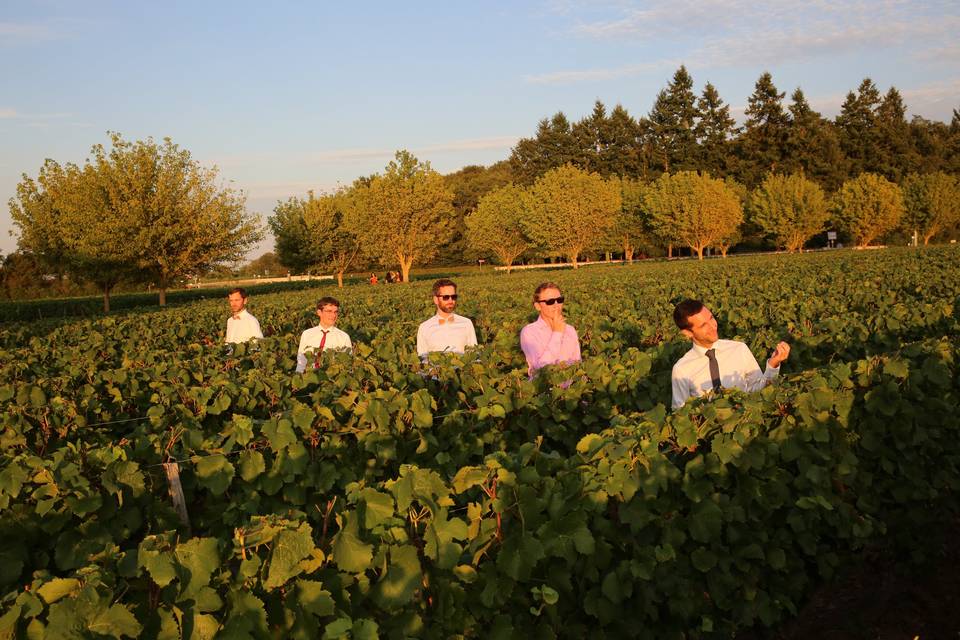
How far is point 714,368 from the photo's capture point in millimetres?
4816

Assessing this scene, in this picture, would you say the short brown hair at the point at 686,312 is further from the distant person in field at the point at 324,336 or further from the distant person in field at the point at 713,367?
the distant person in field at the point at 324,336

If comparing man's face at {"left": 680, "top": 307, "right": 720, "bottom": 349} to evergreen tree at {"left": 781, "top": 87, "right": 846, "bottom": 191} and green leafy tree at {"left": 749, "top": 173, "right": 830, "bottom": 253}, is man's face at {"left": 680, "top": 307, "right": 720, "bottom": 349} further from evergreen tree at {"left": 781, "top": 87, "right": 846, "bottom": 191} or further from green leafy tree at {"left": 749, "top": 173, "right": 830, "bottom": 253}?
evergreen tree at {"left": 781, "top": 87, "right": 846, "bottom": 191}

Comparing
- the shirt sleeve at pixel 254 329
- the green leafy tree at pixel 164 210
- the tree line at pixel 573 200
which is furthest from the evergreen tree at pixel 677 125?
the shirt sleeve at pixel 254 329

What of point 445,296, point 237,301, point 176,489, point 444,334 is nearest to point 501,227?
point 237,301

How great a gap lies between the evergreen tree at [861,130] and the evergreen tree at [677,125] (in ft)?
61.5

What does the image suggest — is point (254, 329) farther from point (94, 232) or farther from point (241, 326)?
point (94, 232)

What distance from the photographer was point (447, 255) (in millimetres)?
105062

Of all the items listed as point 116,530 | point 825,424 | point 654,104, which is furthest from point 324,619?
point 654,104

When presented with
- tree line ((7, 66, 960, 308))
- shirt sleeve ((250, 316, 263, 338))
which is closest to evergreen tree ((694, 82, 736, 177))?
tree line ((7, 66, 960, 308))

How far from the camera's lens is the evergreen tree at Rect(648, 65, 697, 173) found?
94.2 meters

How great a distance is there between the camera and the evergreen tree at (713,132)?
305 feet

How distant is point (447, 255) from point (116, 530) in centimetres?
10215

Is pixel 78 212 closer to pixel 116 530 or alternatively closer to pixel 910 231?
pixel 116 530

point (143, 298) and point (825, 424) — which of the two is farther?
point (143, 298)
